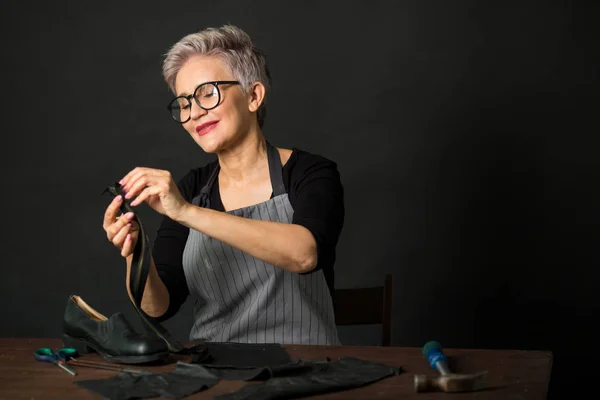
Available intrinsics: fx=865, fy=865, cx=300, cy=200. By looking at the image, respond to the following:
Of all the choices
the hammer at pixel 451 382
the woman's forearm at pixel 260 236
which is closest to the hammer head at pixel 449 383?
the hammer at pixel 451 382

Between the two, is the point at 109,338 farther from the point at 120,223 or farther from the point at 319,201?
the point at 319,201

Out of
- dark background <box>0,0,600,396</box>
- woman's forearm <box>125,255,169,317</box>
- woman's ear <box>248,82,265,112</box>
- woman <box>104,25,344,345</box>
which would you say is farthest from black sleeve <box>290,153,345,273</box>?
dark background <box>0,0,600,396</box>

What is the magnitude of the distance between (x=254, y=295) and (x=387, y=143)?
4.43ft

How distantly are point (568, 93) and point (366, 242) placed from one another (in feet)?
3.44

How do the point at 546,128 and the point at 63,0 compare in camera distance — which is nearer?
the point at 546,128

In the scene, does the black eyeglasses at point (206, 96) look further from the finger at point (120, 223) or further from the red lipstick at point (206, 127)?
the finger at point (120, 223)

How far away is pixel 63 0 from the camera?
12.7ft

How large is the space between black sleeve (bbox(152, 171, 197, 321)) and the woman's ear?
0.34 m

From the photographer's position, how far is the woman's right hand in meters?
2.16

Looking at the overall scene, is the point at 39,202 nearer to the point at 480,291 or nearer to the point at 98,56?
the point at 98,56

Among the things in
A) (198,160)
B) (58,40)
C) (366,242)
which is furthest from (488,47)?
(58,40)

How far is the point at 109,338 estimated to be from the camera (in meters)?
2.03

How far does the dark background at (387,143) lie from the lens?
3605 mm

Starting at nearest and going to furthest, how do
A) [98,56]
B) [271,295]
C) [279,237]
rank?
[279,237] → [271,295] → [98,56]
